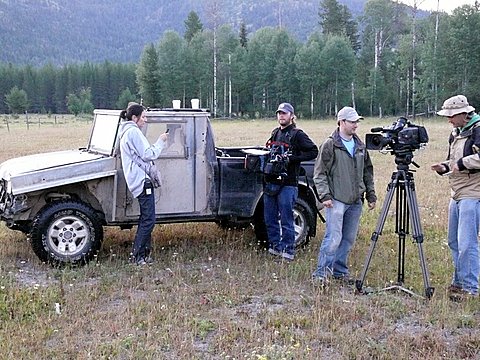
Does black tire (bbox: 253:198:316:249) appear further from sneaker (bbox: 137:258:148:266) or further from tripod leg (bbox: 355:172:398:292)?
tripod leg (bbox: 355:172:398:292)

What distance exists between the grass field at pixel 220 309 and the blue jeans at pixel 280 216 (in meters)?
0.24

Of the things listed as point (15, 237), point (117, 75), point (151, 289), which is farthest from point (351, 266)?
point (117, 75)

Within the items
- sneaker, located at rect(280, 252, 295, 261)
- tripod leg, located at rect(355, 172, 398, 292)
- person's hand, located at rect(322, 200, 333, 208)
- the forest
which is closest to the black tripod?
tripod leg, located at rect(355, 172, 398, 292)

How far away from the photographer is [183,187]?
24.2 ft

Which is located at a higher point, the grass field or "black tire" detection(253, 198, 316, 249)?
"black tire" detection(253, 198, 316, 249)

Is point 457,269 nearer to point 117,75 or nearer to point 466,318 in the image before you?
Answer: point 466,318

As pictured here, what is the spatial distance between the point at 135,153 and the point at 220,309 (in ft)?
6.92

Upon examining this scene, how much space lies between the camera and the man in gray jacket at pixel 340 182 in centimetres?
625

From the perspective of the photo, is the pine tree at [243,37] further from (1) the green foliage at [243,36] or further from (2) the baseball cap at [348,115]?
(2) the baseball cap at [348,115]

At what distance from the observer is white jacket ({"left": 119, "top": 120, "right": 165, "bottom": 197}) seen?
6770 millimetres

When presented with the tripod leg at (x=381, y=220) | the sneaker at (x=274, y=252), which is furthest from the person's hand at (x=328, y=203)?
the sneaker at (x=274, y=252)

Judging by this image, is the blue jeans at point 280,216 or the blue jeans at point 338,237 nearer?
the blue jeans at point 338,237

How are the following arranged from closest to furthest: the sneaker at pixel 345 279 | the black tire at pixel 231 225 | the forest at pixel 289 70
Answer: the sneaker at pixel 345 279 → the black tire at pixel 231 225 → the forest at pixel 289 70

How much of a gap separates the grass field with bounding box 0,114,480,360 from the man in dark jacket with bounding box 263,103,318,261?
34 cm
